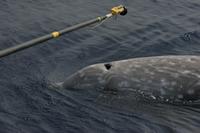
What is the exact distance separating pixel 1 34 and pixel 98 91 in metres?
5.65

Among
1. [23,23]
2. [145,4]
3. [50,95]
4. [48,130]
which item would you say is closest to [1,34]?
[23,23]

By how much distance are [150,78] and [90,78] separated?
1673 mm

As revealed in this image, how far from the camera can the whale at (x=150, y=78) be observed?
11.6 meters

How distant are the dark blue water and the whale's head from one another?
0.22 metres

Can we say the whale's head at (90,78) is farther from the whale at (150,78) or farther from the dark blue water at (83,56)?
the dark blue water at (83,56)

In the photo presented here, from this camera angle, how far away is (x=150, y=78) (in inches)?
461

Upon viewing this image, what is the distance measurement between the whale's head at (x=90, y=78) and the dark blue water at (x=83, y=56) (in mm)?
216

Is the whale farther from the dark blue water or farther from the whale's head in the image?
the dark blue water

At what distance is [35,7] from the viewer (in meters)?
19.3

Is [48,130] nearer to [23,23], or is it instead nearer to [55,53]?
[55,53]

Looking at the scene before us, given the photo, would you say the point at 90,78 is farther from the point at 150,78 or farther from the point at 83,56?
the point at 83,56

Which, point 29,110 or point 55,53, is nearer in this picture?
point 29,110

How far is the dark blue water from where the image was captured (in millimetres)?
10836

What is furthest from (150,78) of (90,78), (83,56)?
(83,56)
